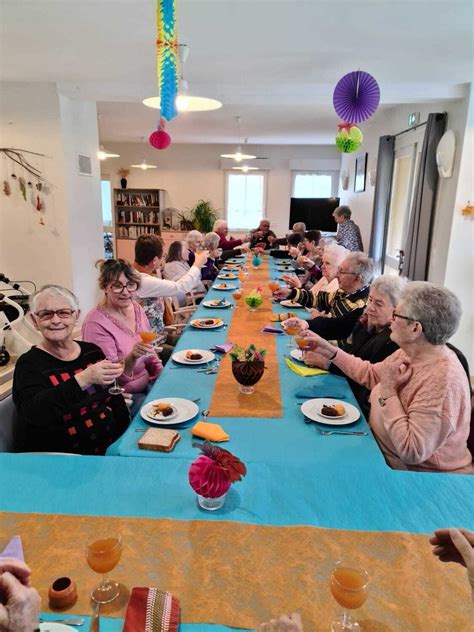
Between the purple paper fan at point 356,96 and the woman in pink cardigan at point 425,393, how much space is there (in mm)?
2003

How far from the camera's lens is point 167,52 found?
2049 millimetres

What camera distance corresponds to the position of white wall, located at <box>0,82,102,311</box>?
183 inches

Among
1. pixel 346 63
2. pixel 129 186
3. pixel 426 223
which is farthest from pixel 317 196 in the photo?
pixel 346 63

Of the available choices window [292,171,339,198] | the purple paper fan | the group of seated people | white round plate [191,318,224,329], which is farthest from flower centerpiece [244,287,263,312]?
window [292,171,339,198]

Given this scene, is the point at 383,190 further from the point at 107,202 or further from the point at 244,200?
the point at 107,202

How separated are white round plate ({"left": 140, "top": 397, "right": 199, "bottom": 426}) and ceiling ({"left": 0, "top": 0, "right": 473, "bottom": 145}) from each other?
2.68 m

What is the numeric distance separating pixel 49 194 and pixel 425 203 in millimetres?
4188

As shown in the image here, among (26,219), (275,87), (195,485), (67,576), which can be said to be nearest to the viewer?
(67,576)

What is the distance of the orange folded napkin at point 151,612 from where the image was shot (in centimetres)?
85

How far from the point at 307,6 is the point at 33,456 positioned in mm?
3163

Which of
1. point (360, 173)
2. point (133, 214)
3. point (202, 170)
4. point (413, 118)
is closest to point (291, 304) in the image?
point (413, 118)

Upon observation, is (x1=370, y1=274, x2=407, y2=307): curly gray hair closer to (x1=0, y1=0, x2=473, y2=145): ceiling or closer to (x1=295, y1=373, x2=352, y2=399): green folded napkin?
(x1=295, y1=373, x2=352, y2=399): green folded napkin

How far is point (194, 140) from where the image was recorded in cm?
981

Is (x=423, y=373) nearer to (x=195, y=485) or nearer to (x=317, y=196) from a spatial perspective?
(x=195, y=485)
